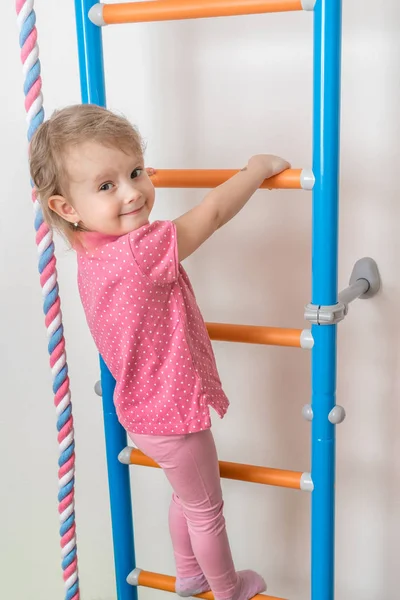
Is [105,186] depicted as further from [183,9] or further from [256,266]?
[256,266]

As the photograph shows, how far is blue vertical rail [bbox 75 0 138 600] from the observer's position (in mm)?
1356

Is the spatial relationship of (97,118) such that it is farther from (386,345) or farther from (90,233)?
(386,345)

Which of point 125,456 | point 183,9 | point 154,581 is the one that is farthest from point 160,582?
point 183,9

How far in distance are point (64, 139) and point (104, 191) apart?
0.09 meters

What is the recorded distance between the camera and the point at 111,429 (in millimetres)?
1513

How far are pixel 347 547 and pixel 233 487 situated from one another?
27 cm

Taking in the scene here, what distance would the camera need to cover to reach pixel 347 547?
1.67 metres

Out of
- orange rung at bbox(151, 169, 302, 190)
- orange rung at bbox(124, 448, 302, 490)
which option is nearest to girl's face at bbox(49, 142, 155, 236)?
orange rung at bbox(151, 169, 302, 190)

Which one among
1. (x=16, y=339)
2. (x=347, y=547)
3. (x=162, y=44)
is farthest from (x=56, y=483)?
(x=162, y=44)

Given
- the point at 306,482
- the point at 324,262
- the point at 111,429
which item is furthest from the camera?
the point at 111,429

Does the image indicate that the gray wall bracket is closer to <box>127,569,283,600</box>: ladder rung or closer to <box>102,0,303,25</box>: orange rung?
<box>102,0,303,25</box>: orange rung

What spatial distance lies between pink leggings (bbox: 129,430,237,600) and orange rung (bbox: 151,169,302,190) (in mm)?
402

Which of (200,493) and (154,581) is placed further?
(154,581)

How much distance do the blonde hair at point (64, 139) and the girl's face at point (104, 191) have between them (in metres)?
0.01
